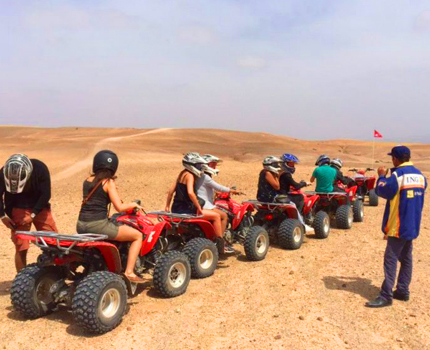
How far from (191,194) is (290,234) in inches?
95.9

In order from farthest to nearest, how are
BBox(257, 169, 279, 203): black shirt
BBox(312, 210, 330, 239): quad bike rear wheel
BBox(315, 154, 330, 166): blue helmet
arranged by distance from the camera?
BBox(315, 154, 330, 166): blue helmet → BBox(312, 210, 330, 239): quad bike rear wheel → BBox(257, 169, 279, 203): black shirt

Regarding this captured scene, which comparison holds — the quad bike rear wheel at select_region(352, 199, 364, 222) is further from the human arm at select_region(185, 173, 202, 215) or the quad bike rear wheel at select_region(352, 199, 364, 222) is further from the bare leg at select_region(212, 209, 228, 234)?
the human arm at select_region(185, 173, 202, 215)

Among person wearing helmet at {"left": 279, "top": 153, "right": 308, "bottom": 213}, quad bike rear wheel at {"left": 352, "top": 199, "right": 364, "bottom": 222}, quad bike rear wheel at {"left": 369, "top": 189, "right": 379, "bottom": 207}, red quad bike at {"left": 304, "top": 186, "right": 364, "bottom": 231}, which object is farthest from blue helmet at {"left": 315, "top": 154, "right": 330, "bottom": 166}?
quad bike rear wheel at {"left": 369, "top": 189, "right": 379, "bottom": 207}

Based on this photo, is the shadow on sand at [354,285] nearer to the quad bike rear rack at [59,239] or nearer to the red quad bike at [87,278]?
the red quad bike at [87,278]

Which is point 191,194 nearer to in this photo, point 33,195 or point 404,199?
point 33,195

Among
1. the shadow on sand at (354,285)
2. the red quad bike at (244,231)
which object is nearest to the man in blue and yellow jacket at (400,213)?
the shadow on sand at (354,285)

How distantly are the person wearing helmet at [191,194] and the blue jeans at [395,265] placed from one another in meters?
2.48

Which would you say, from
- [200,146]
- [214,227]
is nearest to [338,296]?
[214,227]

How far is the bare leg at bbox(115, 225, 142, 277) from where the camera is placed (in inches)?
191

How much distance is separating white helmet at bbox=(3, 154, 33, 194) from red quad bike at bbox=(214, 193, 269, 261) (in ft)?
10.5

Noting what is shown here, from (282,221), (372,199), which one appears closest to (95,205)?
(282,221)

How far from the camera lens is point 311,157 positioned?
32594 mm

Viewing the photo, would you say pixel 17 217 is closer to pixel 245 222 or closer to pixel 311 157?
pixel 245 222

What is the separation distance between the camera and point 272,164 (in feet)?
25.6
